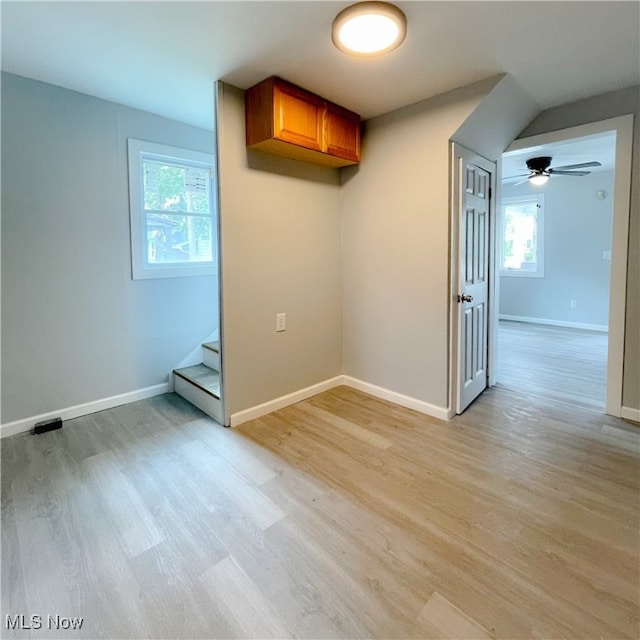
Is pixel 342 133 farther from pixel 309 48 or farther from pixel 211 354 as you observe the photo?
pixel 211 354

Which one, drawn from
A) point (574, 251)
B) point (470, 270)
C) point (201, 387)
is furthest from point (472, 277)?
point (574, 251)

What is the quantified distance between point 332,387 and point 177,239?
76.5 inches

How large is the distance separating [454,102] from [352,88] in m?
0.68

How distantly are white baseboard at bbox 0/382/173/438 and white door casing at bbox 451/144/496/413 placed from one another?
250 cm

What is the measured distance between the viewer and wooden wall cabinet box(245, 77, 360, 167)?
2340 millimetres

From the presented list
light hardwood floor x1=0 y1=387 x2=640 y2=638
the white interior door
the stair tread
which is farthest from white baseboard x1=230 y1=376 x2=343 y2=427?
the white interior door

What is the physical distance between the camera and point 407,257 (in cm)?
287

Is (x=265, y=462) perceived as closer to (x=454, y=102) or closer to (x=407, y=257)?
(x=407, y=257)

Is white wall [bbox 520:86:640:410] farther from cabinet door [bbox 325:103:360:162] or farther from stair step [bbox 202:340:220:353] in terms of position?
stair step [bbox 202:340:220:353]

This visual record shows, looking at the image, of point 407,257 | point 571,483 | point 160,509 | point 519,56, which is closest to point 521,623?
point 571,483

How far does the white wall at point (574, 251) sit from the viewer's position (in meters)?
5.68

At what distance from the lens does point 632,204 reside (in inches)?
102
